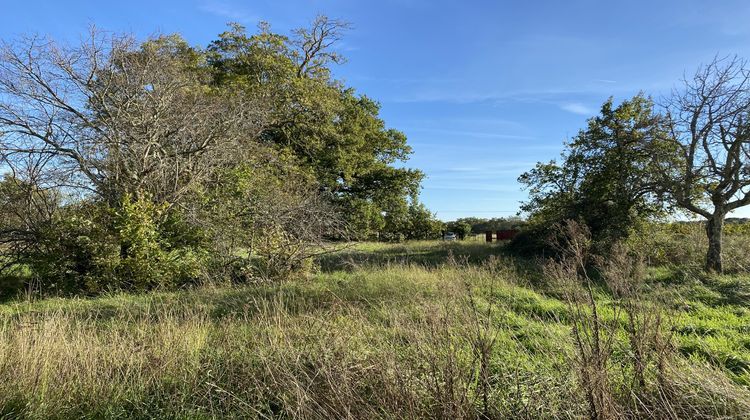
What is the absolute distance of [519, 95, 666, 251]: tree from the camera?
14.8m

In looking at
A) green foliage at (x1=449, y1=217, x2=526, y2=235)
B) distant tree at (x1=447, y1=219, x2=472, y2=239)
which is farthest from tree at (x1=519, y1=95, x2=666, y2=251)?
green foliage at (x1=449, y1=217, x2=526, y2=235)

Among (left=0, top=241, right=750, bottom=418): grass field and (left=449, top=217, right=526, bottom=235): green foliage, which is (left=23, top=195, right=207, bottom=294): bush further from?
(left=449, top=217, right=526, bottom=235): green foliage

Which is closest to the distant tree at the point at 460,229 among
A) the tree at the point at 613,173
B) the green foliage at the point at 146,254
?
the tree at the point at 613,173

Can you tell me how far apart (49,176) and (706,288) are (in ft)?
51.4

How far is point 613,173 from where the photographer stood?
15.3m

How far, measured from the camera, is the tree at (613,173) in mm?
14805

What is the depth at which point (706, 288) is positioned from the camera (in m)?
9.88

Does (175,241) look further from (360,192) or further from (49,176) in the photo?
(360,192)

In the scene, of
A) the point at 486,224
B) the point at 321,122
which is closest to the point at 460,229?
the point at 486,224

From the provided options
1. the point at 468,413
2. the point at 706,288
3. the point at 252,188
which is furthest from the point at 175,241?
the point at 706,288

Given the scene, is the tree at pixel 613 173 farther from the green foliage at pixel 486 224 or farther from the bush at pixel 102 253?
the green foliage at pixel 486 224

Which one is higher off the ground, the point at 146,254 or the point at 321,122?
the point at 321,122

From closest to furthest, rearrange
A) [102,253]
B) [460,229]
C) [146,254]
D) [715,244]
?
[102,253]
[146,254]
[715,244]
[460,229]

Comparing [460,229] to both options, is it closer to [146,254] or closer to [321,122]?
[321,122]
